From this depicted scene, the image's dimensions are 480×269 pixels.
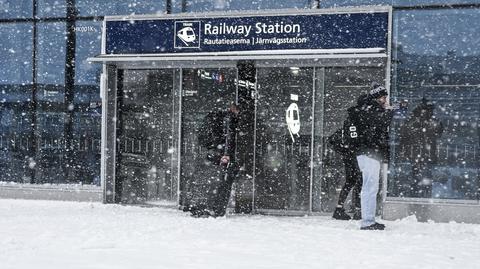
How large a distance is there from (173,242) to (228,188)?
283 centimetres

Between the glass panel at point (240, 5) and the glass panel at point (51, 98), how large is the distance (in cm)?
240

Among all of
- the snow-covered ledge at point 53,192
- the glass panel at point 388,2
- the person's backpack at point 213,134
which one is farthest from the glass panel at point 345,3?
the snow-covered ledge at point 53,192

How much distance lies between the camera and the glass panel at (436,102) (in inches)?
383

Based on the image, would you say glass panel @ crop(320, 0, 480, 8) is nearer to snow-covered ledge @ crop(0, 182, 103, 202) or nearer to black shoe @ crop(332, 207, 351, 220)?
black shoe @ crop(332, 207, 351, 220)

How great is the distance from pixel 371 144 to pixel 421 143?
1.79 metres

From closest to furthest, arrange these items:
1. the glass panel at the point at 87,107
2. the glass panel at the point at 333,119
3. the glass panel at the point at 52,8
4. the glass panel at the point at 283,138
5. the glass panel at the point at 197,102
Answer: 1. the glass panel at the point at 333,119
2. the glass panel at the point at 283,138
3. the glass panel at the point at 197,102
4. the glass panel at the point at 87,107
5. the glass panel at the point at 52,8

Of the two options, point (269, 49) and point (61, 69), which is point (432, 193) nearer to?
point (269, 49)

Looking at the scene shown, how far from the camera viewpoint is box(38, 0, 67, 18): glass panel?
11711 mm

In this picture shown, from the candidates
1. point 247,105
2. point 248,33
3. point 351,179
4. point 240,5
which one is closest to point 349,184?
point 351,179

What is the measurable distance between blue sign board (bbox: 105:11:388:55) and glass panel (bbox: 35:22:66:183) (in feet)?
4.49

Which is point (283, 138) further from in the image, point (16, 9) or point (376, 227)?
point (16, 9)

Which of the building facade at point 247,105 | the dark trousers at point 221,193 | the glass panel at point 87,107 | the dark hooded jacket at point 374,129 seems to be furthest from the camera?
the glass panel at point 87,107

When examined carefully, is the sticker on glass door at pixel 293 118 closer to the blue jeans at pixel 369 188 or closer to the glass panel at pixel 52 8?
the blue jeans at pixel 369 188

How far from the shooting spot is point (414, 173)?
9914mm
